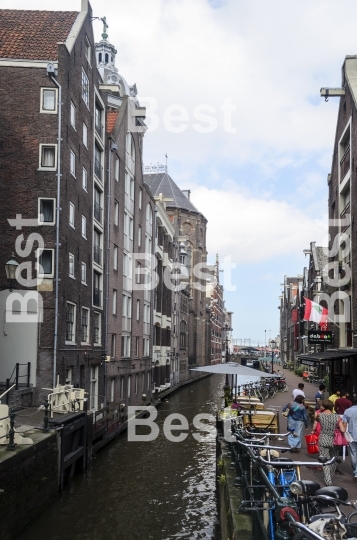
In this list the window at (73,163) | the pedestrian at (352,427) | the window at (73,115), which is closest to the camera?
the pedestrian at (352,427)

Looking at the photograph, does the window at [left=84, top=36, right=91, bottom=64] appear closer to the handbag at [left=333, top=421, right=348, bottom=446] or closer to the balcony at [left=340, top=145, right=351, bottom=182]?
the balcony at [left=340, top=145, right=351, bottom=182]

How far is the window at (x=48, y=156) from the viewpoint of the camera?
2339 centimetres

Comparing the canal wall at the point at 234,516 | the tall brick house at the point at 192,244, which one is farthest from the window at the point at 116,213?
the tall brick house at the point at 192,244

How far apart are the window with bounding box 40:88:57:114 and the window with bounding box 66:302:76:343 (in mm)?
7840

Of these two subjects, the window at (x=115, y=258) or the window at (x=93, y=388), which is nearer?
the window at (x=93, y=388)

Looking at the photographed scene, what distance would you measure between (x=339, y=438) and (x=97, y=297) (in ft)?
64.1

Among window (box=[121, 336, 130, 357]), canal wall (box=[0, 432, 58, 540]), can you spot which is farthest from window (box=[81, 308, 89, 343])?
canal wall (box=[0, 432, 58, 540])

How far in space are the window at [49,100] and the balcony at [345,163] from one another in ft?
45.8

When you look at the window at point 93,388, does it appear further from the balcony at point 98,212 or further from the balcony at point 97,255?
the balcony at point 98,212

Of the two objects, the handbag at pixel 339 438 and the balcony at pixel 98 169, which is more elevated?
the balcony at pixel 98 169

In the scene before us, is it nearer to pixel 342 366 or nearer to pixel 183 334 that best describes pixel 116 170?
pixel 342 366

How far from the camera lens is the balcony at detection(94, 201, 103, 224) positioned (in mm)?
29814

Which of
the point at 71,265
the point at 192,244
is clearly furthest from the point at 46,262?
the point at 192,244

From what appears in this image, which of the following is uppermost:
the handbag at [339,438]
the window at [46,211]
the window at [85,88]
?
the window at [85,88]
